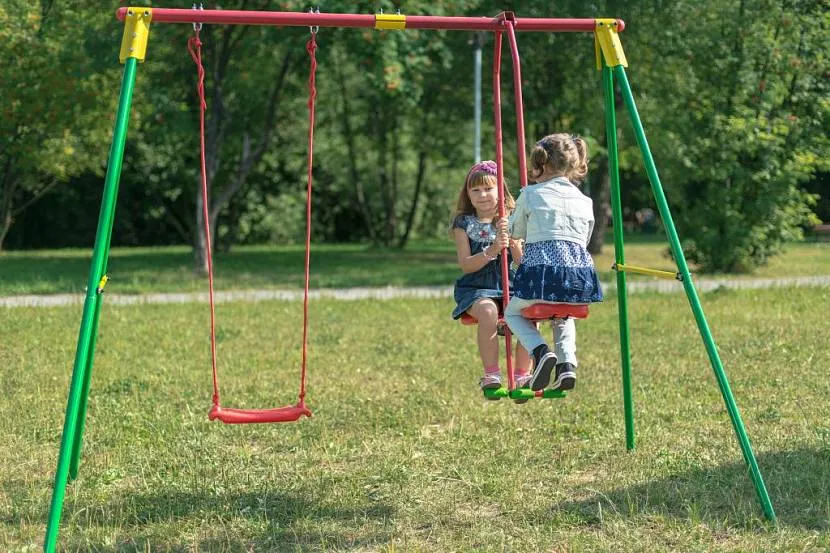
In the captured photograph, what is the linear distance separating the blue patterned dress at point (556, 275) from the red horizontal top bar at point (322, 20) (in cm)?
111

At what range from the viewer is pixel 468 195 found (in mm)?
5641

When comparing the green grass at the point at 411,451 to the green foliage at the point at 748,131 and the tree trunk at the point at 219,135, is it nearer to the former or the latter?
the green foliage at the point at 748,131

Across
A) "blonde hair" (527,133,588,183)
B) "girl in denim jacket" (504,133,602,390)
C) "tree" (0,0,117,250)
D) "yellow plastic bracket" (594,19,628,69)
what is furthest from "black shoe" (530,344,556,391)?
"tree" (0,0,117,250)

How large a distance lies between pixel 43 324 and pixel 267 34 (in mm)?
7257

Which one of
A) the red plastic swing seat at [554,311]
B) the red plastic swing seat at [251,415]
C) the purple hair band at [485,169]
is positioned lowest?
the red plastic swing seat at [251,415]

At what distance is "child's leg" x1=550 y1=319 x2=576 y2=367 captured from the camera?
517cm

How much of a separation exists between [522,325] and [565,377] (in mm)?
335

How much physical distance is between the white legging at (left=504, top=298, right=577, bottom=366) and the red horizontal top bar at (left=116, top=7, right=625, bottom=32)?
1.39 metres

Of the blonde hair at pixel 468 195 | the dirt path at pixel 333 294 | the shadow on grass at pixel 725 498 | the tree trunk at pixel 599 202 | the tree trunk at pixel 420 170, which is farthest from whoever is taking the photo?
the tree trunk at pixel 420 170

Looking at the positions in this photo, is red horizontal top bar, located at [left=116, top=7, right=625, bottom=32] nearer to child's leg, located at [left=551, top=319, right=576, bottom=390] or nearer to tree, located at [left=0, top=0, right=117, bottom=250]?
child's leg, located at [left=551, top=319, right=576, bottom=390]

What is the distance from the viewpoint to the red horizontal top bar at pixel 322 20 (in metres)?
5.00

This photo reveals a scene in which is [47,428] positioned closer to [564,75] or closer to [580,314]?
[580,314]

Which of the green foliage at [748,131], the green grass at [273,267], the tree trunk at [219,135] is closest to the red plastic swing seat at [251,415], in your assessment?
the green grass at [273,267]

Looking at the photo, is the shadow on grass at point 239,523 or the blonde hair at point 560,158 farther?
the blonde hair at point 560,158
